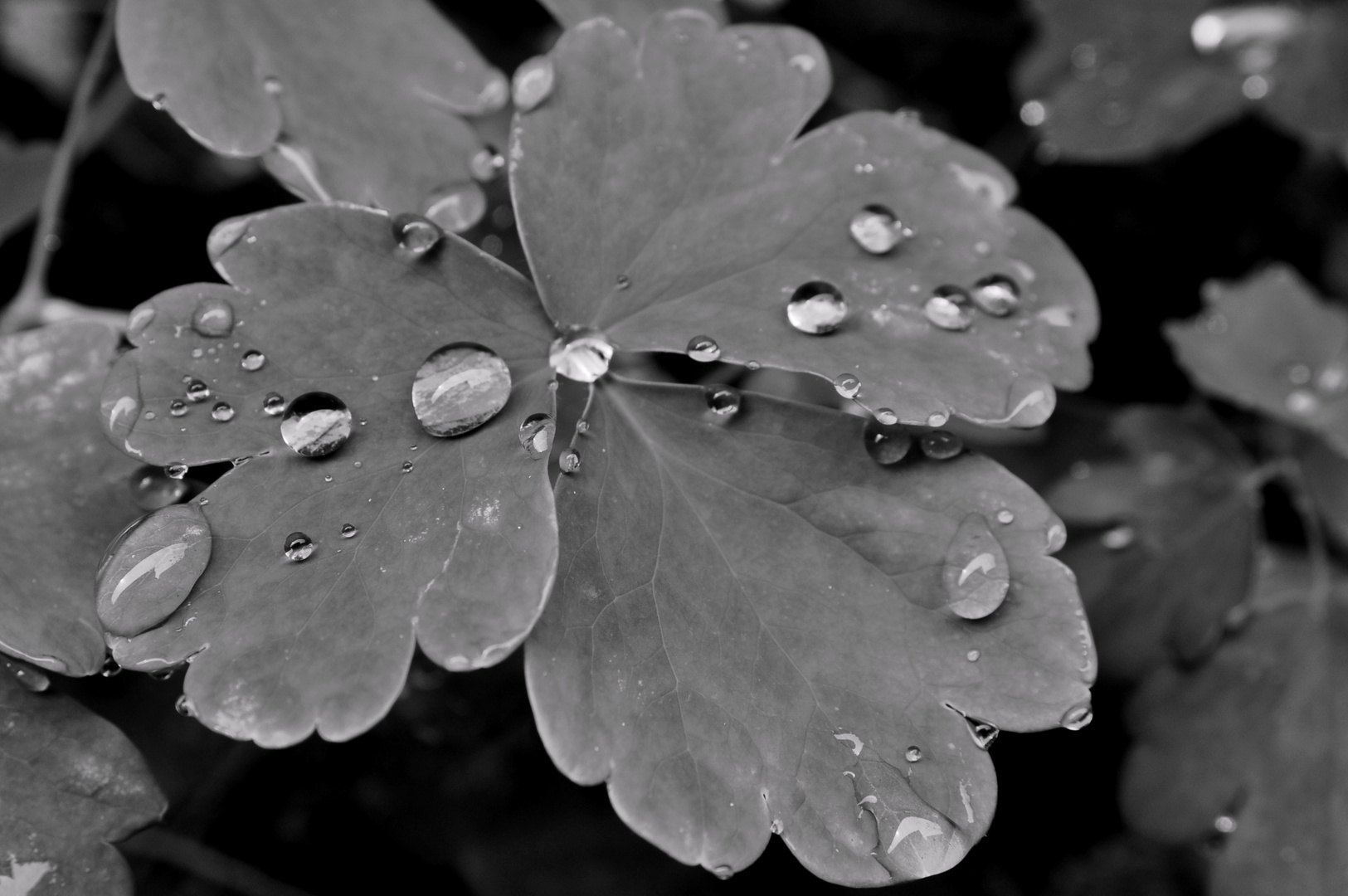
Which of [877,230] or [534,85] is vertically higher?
[534,85]

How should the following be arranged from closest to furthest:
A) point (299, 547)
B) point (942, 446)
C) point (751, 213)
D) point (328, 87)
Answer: point (299, 547)
point (942, 446)
point (751, 213)
point (328, 87)

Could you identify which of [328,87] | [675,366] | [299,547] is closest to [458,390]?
[299,547]

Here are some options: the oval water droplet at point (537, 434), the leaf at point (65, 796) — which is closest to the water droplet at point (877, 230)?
the oval water droplet at point (537, 434)

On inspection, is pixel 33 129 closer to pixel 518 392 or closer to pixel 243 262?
pixel 243 262

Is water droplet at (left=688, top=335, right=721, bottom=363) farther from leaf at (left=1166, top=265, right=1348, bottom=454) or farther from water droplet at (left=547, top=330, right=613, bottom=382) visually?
leaf at (left=1166, top=265, right=1348, bottom=454)

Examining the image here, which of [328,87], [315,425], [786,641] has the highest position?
[328,87]

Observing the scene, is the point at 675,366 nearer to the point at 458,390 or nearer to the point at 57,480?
the point at 458,390
